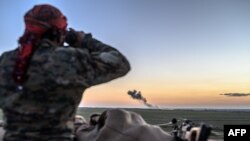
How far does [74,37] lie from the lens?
11.5ft

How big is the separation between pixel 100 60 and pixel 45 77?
1.24 ft

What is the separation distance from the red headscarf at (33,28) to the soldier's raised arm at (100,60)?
25 centimetres

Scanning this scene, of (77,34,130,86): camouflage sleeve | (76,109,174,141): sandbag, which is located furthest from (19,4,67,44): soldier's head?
(76,109,174,141): sandbag

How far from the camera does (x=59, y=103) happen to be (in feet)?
10.9

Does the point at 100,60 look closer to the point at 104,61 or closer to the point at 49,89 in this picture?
the point at 104,61

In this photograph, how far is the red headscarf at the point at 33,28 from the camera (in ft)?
10.7

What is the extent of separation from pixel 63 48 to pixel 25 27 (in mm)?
280

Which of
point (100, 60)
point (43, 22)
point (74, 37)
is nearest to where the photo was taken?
point (43, 22)

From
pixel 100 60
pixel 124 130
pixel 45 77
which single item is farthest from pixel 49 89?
pixel 124 130

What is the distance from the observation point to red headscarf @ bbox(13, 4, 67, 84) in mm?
3262

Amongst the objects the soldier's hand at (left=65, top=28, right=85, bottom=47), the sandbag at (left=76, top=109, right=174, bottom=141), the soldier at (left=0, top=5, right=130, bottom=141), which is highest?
the soldier's hand at (left=65, top=28, right=85, bottom=47)

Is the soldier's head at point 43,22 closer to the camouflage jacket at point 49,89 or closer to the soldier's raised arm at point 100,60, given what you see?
the camouflage jacket at point 49,89

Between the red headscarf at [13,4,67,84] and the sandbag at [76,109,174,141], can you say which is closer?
the red headscarf at [13,4,67,84]

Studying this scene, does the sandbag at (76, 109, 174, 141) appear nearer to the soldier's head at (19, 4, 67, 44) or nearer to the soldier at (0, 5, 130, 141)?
the soldier at (0, 5, 130, 141)
